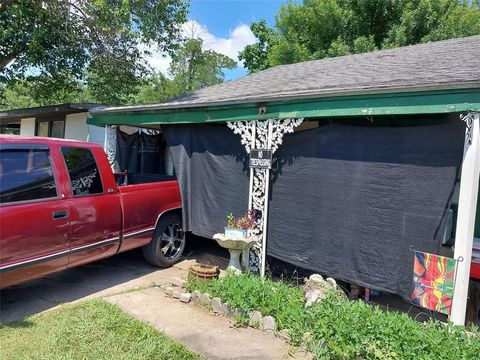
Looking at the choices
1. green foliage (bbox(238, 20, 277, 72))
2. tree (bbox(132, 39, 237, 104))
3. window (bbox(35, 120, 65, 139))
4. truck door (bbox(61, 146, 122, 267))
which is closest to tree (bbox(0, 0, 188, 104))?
window (bbox(35, 120, 65, 139))

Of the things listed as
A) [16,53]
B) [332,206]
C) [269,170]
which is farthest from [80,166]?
[16,53]

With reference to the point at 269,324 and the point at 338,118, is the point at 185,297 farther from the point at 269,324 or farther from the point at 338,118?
the point at 338,118

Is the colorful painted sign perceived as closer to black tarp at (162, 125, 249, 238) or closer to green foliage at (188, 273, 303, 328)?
green foliage at (188, 273, 303, 328)

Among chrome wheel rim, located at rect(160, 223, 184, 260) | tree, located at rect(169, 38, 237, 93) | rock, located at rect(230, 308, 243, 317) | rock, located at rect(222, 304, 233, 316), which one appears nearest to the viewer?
rock, located at rect(230, 308, 243, 317)

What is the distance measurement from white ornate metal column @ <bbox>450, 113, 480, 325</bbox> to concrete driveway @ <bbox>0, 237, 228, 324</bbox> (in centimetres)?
370

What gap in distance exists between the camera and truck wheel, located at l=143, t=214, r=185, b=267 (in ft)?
19.5

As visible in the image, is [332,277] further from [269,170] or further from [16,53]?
[16,53]

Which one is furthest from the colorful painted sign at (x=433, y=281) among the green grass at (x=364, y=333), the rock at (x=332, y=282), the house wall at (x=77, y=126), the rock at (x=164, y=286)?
the house wall at (x=77, y=126)

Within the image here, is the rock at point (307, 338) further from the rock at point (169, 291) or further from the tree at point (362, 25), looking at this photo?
the tree at point (362, 25)

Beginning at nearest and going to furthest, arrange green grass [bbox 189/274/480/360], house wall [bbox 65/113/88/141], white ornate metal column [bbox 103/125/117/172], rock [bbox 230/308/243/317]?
green grass [bbox 189/274/480/360] < rock [bbox 230/308/243/317] < white ornate metal column [bbox 103/125/117/172] < house wall [bbox 65/113/88/141]

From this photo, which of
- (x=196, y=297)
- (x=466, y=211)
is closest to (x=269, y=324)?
(x=196, y=297)

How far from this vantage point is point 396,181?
4.29 metres

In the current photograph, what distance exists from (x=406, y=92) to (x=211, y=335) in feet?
10.9

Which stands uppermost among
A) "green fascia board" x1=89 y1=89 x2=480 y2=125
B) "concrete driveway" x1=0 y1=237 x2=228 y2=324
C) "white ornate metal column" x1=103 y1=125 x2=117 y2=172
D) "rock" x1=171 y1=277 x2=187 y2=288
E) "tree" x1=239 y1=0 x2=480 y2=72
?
"tree" x1=239 y1=0 x2=480 y2=72
